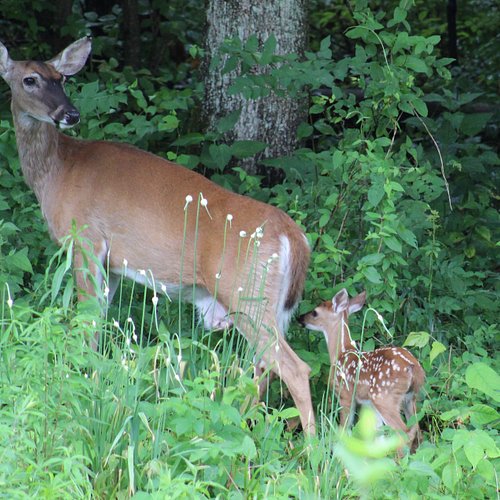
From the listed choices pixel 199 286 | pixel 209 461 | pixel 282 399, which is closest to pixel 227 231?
pixel 199 286

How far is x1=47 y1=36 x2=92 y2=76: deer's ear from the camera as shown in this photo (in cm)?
629

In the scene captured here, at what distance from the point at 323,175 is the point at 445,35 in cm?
551

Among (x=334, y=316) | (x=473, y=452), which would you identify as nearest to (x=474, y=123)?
(x=334, y=316)

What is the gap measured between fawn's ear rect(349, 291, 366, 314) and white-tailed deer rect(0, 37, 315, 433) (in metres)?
0.33

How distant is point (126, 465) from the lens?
3.51 metres

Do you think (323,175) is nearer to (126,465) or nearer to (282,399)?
(282,399)

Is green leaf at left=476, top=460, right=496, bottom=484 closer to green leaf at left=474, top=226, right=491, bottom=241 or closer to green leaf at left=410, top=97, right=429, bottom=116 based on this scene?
green leaf at left=410, top=97, right=429, bottom=116

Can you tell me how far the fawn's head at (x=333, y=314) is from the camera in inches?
213

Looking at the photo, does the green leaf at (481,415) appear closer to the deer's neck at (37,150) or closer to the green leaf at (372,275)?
the green leaf at (372,275)

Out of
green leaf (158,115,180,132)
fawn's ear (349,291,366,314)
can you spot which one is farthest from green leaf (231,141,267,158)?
fawn's ear (349,291,366,314)

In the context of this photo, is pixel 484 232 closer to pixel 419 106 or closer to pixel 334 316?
pixel 419 106

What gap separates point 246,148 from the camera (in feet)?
22.8

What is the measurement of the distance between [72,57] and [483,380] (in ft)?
11.2

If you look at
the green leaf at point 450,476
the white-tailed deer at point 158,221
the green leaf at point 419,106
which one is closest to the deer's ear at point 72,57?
the white-tailed deer at point 158,221
